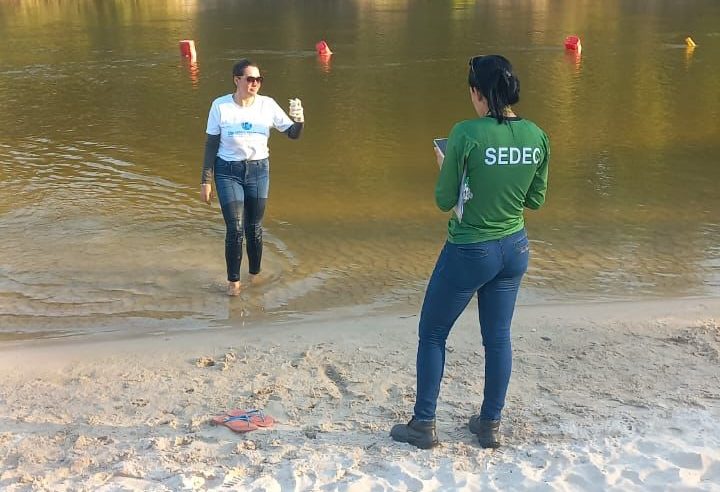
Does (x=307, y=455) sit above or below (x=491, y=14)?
below

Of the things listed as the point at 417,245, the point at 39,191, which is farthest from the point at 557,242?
the point at 39,191

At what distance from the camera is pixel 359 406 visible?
4.20 m

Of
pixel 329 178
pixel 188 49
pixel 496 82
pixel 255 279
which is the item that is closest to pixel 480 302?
pixel 496 82

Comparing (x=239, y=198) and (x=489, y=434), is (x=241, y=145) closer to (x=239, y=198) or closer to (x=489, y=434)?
(x=239, y=198)

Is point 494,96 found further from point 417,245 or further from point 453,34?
point 453,34

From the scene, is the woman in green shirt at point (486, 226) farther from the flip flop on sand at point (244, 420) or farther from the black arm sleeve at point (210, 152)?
the black arm sleeve at point (210, 152)

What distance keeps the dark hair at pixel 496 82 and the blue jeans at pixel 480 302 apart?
1.96 feet

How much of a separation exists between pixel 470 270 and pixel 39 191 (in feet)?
24.4

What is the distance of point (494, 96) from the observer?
316cm

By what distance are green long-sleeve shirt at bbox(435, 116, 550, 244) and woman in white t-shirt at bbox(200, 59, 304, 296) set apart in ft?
8.44

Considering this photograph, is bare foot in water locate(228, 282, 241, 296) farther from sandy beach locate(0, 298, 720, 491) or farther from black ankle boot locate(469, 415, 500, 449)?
black ankle boot locate(469, 415, 500, 449)

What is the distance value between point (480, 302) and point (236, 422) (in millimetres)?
1455

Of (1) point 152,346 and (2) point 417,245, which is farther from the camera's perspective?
(2) point 417,245

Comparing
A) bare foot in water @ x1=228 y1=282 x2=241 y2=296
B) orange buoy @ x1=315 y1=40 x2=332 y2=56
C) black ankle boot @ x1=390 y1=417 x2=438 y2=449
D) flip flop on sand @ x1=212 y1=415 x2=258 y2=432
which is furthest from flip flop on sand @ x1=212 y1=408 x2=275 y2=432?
orange buoy @ x1=315 y1=40 x2=332 y2=56
